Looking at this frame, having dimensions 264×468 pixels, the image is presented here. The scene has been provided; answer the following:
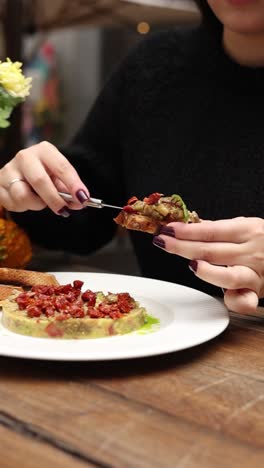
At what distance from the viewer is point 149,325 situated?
1098 millimetres

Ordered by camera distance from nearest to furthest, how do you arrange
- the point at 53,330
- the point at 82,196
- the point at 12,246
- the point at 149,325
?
the point at 53,330
the point at 149,325
the point at 82,196
the point at 12,246

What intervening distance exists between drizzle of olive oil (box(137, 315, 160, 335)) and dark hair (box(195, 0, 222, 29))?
3.33 ft

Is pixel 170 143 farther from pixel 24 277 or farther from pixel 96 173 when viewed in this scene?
pixel 24 277

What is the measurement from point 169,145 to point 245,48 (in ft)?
1.12

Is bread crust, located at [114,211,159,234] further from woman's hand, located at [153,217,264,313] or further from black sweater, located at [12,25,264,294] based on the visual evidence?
black sweater, located at [12,25,264,294]

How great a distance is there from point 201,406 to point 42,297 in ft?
1.30

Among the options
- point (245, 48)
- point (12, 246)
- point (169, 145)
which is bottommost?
point (12, 246)

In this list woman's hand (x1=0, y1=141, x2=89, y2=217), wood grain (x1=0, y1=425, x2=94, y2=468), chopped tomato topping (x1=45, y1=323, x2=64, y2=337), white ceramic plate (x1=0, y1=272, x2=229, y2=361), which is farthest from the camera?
woman's hand (x1=0, y1=141, x2=89, y2=217)

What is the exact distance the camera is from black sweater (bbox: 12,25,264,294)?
1659mm

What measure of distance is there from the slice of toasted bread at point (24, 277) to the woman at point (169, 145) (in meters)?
0.14

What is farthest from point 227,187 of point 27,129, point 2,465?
point 27,129

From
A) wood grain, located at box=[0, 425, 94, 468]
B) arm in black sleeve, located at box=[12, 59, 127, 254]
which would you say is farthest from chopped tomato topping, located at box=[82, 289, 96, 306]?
arm in black sleeve, located at box=[12, 59, 127, 254]

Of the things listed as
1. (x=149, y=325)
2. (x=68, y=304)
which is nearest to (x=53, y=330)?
(x=68, y=304)

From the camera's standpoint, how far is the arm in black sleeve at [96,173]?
6.17ft
